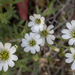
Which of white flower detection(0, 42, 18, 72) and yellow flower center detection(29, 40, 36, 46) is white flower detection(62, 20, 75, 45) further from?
white flower detection(0, 42, 18, 72)

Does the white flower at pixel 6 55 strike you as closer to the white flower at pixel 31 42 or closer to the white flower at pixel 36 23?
the white flower at pixel 31 42

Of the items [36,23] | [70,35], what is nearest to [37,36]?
[36,23]

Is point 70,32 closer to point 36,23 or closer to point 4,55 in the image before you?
point 36,23

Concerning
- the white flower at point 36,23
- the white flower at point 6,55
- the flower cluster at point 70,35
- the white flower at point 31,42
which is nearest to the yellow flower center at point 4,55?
the white flower at point 6,55

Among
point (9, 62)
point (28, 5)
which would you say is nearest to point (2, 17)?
point (9, 62)

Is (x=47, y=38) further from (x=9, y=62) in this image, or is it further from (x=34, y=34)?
(x=9, y=62)

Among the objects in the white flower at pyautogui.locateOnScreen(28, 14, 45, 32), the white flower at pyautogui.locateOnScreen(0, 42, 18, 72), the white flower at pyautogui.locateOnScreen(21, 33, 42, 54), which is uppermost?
the white flower at pyautogui.locateOnScreen(28, 14, 45, 32)

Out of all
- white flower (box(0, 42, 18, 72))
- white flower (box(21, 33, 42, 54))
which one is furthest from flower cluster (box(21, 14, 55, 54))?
white flower (box(0, 42, 18, 72))
